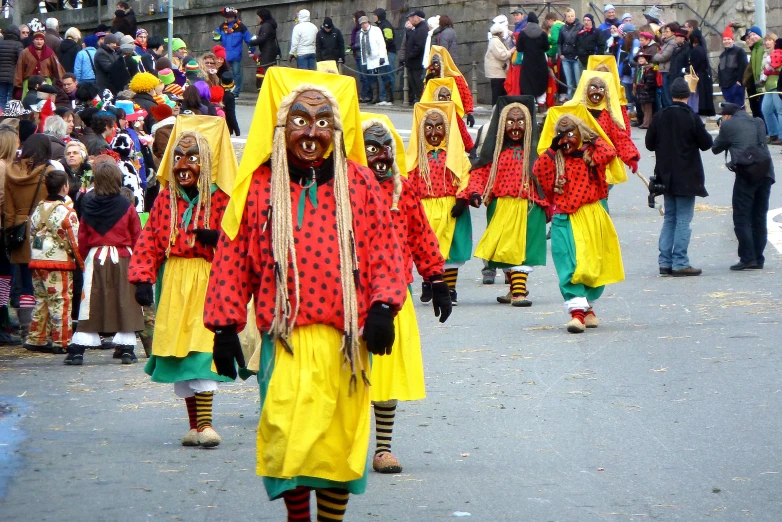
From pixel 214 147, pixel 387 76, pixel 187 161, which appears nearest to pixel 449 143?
pixel 214 147

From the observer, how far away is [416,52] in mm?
28719

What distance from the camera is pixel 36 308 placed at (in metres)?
12.0

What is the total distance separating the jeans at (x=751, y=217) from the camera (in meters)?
15.0

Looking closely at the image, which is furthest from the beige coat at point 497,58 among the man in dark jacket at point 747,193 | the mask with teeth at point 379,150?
the mask with teeth at point 379,150

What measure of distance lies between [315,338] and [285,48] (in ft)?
108

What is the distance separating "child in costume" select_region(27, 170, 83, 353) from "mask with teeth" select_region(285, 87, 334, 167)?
6538 mm

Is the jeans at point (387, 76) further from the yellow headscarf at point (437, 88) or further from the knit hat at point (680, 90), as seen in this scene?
the knit hat at point (680, 90)

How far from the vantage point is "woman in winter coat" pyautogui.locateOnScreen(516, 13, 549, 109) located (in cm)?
2606

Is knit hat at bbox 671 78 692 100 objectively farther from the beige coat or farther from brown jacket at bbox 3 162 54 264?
the beige coat

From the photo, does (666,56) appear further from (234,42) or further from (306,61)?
(234,42)

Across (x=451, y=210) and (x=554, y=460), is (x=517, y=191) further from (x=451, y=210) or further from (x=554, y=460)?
(x=554, y=460)

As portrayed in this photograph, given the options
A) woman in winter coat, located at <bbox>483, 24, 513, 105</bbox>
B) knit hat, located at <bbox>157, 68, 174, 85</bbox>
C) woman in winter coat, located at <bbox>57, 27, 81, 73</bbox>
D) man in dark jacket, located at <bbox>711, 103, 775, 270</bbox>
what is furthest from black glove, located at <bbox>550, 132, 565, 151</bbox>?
woman in winter coat, located at <bbox>483, 24, 513, 105</bbox>

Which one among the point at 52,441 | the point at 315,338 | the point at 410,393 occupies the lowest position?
the point at 52,441

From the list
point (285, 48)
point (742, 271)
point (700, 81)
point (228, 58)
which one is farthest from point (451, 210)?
point (285, 48)
